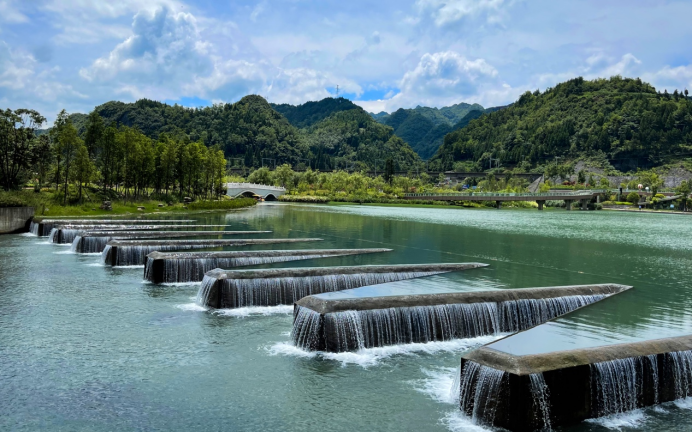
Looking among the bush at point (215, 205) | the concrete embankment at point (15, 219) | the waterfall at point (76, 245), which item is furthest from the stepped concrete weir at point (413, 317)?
the bush at point (215, 205)

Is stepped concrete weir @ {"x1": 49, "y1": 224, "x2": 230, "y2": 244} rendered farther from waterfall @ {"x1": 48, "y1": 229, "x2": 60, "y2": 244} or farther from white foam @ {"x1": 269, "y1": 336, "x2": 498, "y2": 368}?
white foam @ {"x1": 269, "y1": 336, "x2": 498, "y2": 368}

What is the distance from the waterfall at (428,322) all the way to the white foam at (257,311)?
13.3 feet

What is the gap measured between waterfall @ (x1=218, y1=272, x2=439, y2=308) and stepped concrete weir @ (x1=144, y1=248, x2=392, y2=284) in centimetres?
642

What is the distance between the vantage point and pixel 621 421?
510 inches

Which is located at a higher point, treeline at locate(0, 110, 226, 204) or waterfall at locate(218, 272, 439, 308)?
treeline at locate(0, 110, 226, 204)

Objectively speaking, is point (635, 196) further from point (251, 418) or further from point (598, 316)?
point (251, 418)

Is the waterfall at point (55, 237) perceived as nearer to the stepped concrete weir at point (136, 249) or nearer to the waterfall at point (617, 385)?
the stepped concrete weir at point (136, 249)

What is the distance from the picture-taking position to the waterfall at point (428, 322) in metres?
17.5

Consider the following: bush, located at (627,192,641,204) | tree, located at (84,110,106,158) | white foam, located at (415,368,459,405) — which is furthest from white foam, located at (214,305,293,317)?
bush, located at (627,192,641,204)

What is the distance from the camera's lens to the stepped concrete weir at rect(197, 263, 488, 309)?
2270cm

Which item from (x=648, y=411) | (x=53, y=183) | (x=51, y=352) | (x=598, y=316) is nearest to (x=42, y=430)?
(x=51, y=352)

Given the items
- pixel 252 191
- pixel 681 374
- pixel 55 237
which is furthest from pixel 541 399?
pixel 252 191

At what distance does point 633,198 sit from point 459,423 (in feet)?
563

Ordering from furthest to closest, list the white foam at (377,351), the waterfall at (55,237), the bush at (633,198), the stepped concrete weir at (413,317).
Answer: the bush at (633,198) → the waterfall at (55,237) → the stepped concrete weir at (413,317) → the white foam at (377,351)
